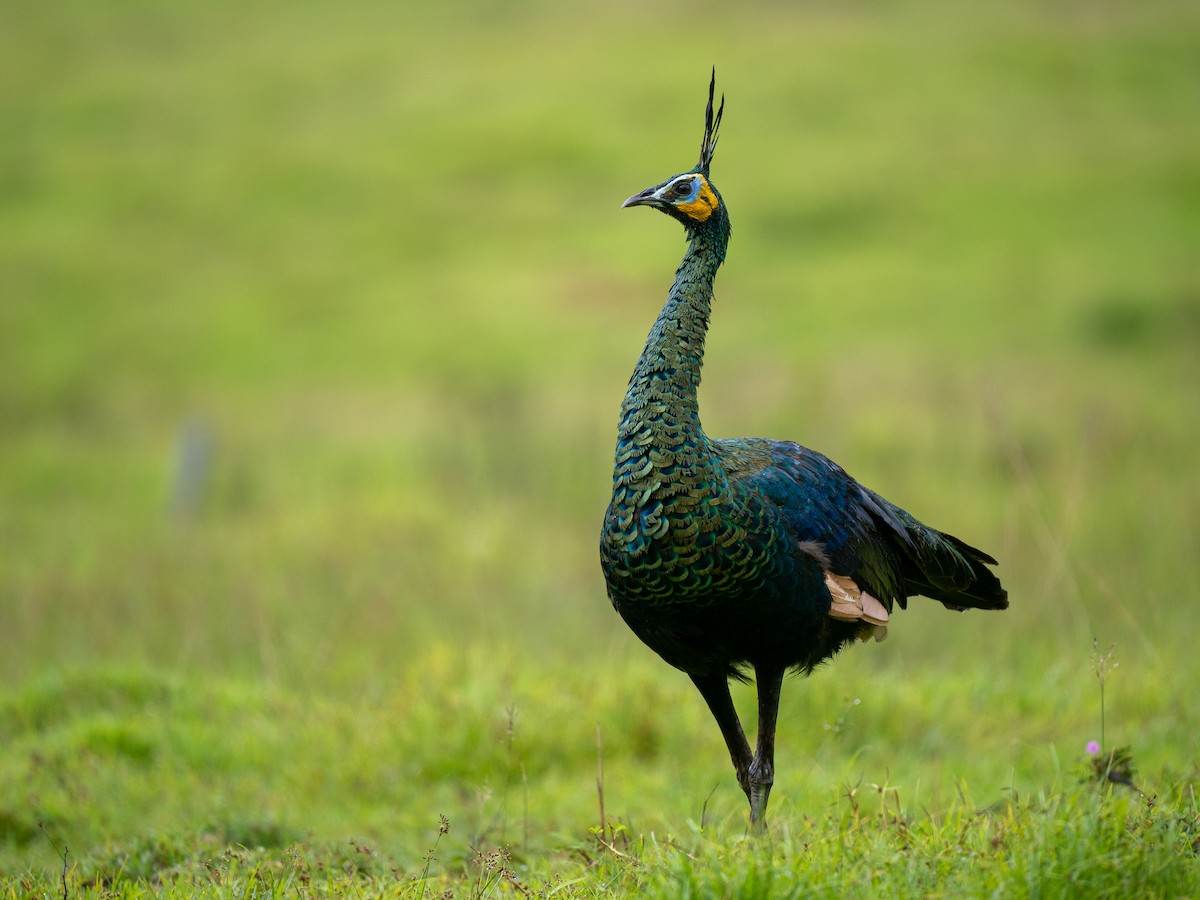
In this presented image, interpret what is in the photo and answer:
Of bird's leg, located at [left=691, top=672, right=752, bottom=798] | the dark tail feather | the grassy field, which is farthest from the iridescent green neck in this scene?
the dark tail feather

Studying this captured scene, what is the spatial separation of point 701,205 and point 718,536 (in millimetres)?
1157

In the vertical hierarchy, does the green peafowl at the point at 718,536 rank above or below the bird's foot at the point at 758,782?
above

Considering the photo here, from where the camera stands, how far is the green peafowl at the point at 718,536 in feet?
13.3

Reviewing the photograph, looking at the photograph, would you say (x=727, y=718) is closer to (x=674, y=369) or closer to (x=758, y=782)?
(x=758, y=782)

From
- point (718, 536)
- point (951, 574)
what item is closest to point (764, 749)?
point (718, 536)

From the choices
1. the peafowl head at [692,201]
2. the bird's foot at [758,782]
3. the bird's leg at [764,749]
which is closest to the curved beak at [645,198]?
the peafowl head at [692,201]

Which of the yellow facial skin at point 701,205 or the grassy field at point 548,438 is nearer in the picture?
the yellow facial skin at point 701,205

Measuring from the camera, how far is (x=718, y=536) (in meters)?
4.04

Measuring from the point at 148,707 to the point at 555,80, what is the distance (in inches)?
1156

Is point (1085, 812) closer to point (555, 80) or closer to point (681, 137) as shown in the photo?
point (681, 137)

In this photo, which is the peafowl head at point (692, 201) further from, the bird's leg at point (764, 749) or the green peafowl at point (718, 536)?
the bird's leg at point (764, 749)

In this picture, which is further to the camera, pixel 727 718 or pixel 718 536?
pixel 727 718

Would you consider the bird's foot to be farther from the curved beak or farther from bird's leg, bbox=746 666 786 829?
the curved beak

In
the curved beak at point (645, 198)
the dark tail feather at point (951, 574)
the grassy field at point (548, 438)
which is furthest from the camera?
the grassy field at point (548, 438)
